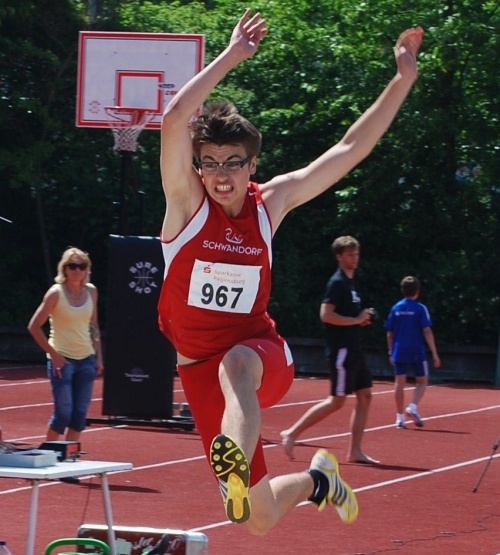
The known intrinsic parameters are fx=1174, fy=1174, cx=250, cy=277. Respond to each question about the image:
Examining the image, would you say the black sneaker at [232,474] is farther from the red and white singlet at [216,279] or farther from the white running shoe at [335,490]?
the white running shoe at [335,490]

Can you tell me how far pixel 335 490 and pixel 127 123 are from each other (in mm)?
9069

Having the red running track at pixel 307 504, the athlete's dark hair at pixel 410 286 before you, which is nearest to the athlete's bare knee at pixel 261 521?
the red running track at pixel 307 504

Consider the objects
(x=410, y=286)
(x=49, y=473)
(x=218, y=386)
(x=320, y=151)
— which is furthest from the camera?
(x=320, y=151)

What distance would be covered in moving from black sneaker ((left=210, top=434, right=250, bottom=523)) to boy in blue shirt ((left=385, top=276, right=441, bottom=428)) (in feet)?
31.8

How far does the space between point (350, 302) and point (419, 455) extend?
2193 mm

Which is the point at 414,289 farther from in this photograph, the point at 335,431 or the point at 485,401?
the point at 485,401

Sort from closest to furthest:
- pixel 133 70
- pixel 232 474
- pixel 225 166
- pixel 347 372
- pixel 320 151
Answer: pixel 232 474 → pixel 225 166 → pixel 347 372 → pixel 133 70 → pixel 320 151

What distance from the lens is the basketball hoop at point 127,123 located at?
13742mm

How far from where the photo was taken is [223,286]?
4.82 metres

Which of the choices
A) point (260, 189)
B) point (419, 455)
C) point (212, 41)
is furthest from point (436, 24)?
point (260, 189)

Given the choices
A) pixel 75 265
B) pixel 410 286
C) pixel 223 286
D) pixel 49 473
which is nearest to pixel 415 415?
pixel 410 286

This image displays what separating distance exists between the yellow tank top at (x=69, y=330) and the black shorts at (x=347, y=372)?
224 centimetres

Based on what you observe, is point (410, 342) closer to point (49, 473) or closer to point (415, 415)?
point (415, 415)

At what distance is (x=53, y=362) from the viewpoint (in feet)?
32.8
